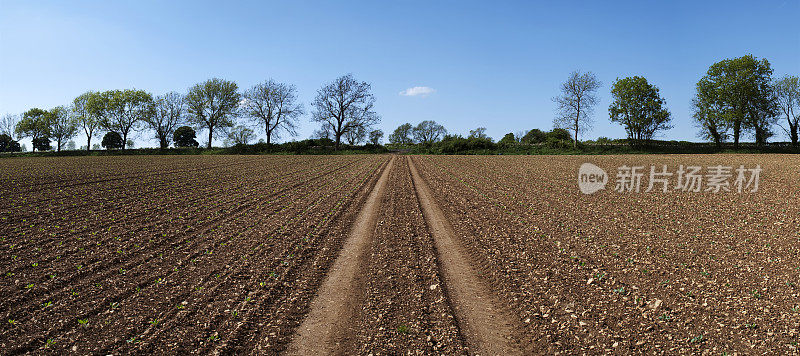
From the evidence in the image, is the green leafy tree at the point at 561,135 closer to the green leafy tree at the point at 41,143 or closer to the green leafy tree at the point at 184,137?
the green leafy tree at the point at 184,137

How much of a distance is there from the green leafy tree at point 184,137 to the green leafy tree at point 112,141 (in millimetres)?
11057

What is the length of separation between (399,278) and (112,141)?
10657cm

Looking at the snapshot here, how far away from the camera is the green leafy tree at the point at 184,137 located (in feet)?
315

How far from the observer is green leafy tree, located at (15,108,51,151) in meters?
87.8

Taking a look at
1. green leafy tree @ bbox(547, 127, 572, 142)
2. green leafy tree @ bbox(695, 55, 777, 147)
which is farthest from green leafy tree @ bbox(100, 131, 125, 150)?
green leafy tree @ bbox(695, 55, 777, 147)

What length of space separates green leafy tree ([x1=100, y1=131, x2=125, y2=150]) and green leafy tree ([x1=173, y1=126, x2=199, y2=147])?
11.1 metres

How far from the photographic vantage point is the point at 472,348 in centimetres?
534

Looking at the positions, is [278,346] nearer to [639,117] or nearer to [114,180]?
[114,180]

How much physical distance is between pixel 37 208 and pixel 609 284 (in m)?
19.0

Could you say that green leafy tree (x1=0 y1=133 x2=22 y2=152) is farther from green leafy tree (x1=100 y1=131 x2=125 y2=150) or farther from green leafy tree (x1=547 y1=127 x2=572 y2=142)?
green leafy tree (x1=547 y1=127 x2=572 y2=142)

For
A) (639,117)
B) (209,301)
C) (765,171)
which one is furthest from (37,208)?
(639,117)

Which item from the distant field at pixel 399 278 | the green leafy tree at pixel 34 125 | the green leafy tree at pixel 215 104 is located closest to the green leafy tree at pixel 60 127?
the green leafy tree at pixel 34 125

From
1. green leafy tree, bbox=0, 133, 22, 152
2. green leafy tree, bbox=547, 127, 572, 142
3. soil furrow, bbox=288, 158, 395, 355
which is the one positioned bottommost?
soil furrow, bbox=288, 158, 395, 355

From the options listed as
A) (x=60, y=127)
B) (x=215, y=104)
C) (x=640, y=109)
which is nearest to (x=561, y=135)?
(x=640, y=109)
